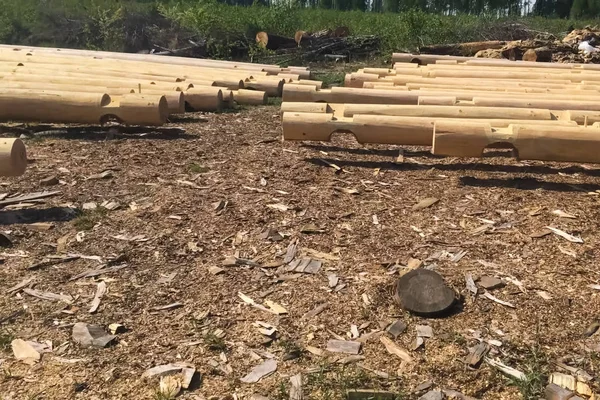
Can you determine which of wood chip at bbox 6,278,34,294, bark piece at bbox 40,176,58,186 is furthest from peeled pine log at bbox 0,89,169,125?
wood chip at bbox 6,278,34,294

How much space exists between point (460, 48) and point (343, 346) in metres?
13.4

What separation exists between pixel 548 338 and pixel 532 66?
9.07 meters

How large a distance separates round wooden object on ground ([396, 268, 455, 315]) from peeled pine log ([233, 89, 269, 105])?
6082mm

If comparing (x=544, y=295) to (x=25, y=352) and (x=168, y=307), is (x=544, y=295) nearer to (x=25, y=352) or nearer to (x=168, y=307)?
(x=168, y=307)

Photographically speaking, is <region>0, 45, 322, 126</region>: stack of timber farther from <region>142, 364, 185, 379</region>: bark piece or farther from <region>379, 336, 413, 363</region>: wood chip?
<region>379, 336, 413, 363</region>: wood chip

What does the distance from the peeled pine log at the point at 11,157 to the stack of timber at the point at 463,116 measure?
2290 millimetres

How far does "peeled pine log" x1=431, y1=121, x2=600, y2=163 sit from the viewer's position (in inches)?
195

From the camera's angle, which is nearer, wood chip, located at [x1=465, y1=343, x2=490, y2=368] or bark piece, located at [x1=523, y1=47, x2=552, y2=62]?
wood chip, located at [x1=465, y1=343, x2=490, y2=368]

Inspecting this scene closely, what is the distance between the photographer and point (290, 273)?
12.1 feet

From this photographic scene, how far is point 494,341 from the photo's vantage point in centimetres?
298

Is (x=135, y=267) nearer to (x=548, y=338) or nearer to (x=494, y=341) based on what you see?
(x=494, y=341)

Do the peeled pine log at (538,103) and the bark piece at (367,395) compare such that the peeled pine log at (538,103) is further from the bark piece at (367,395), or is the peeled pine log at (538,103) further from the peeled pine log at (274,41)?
the peeled pine log at (274,41)

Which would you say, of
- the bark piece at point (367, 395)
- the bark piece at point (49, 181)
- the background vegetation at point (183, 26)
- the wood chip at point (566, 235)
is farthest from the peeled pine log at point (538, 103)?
the background vegetation at point (183, 26)

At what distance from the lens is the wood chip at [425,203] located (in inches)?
182
